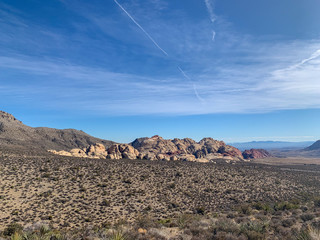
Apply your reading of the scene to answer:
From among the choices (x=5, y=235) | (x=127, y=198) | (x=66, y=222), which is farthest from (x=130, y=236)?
(x=127, y=198)

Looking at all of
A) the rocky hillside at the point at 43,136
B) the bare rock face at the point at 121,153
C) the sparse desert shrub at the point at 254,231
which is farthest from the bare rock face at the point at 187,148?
the sparse desert shrub at the point at 254,231

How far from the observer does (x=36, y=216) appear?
21.3 m

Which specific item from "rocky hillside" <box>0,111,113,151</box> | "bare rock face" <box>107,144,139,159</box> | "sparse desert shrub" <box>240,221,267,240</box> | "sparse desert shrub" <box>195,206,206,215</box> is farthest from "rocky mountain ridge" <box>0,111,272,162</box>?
Result: "sparse desert shrub" <box>240,221,267,240</box>

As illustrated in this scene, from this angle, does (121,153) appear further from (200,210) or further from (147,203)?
(200,210)

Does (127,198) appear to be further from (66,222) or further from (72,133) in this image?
(72,133)

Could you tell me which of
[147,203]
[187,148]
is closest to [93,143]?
[187,148]

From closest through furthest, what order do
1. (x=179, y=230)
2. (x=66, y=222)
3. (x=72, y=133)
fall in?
1. (x=179, y=230)
2. (x=66, y=222)
3. (x=72, y=133)

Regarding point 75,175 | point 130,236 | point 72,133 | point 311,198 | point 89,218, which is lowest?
point 311,198

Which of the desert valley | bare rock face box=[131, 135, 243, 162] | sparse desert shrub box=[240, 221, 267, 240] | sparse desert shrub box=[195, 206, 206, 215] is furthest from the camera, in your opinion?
bare rock face box=[131, 135, 243, 162]

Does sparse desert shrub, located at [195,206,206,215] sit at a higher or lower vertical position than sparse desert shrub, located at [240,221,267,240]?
lower

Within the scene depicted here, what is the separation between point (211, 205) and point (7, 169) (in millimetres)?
31493

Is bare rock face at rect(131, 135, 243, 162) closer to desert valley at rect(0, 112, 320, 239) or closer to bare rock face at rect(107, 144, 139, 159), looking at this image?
bare rock face at rect(107, 144, 139, 159)

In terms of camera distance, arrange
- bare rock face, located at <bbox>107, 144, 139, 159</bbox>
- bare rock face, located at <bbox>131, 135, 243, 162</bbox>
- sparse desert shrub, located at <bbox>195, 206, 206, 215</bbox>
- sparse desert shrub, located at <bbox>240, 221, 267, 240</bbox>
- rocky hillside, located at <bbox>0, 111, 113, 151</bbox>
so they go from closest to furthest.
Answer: sparse desert shrub, located at <bbox>240, 221, 267, 240</bbox> → sparse desert shrub, located at <bbox>195, 206, 206, 215</bbox> → bare rock face, located at <bbox>107, 144, 139, 159</bbox> → rocky hillside, located at <bbox>0, 111, 113, 151</bbox> → bare rock face, located at <bbox>131, 135, 243, 162</bbox>

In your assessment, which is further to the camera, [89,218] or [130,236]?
[89,218]
